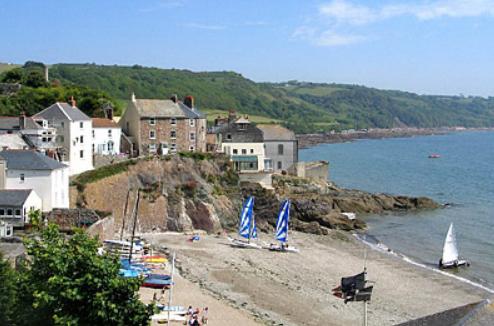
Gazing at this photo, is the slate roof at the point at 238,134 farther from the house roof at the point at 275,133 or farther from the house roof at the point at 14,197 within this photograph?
the house roof at the point at 14,197

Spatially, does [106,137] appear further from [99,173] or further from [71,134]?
[99,173]

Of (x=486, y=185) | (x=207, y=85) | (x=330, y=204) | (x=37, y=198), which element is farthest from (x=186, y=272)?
(x=207, y=85)

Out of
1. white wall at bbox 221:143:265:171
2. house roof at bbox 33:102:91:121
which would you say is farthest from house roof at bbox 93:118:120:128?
white wall at bbox 221:143:265:171

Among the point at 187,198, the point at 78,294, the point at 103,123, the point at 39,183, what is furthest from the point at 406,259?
the point at 78,294

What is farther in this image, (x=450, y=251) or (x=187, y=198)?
(x=187, y=198)

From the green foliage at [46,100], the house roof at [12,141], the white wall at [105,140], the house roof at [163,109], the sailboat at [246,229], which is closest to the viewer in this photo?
the house roof at [12,141]

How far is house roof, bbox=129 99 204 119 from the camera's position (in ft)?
174

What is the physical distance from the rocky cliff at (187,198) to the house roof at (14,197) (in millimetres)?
4893

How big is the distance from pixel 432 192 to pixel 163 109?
118 ft

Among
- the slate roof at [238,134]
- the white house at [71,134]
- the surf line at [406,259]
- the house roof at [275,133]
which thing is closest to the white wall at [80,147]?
the white house at [71,134]

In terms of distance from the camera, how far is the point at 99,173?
144 feet

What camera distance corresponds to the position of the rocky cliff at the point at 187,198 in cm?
4356

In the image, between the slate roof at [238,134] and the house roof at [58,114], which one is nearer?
the house roof at [58,114]

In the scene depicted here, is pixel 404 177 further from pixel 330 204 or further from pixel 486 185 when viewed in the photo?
pixel 330 204
